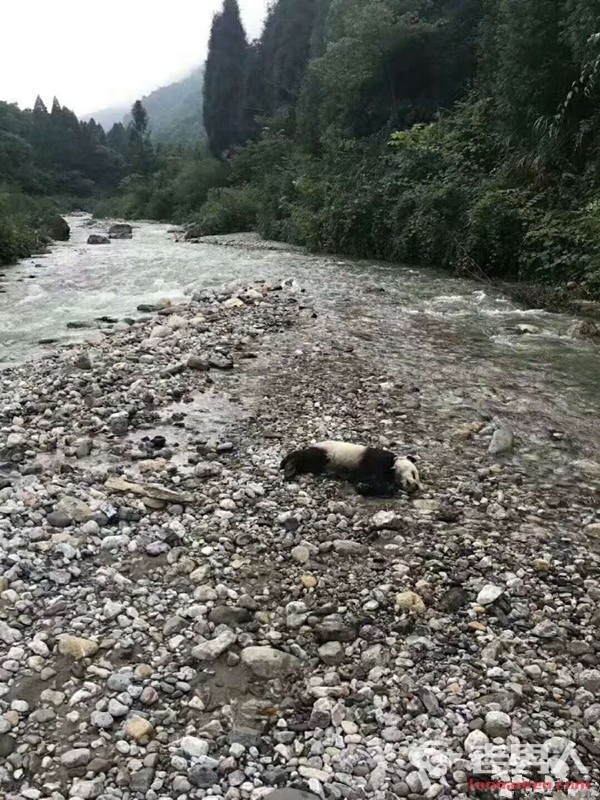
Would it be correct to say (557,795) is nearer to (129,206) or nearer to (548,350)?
(548,350)

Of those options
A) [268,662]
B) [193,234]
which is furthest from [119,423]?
[193,234]

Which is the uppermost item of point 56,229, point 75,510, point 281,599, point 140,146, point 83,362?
point 140,146

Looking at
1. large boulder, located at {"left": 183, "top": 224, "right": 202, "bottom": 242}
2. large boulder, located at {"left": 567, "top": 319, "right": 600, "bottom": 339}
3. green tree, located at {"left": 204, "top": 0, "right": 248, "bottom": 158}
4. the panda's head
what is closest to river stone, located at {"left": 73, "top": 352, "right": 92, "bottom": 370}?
the panda's head

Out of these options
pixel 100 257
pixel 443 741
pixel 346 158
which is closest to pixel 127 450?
pixel 443 741

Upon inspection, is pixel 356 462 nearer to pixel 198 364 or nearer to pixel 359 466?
pixel 359 466

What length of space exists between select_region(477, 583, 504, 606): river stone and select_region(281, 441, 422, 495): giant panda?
117 centimetres

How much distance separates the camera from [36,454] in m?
5.11

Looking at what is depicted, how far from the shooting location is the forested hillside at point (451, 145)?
42.2 ft

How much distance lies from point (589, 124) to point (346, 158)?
40.2 feet

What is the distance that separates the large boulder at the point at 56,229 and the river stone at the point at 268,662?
29.8 m

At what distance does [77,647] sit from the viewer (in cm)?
291

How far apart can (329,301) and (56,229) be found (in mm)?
23399

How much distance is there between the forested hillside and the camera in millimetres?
12852

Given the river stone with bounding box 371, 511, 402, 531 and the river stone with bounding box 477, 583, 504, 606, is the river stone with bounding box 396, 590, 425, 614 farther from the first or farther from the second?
the river stone with bounding box 371, 511, 402, 531
